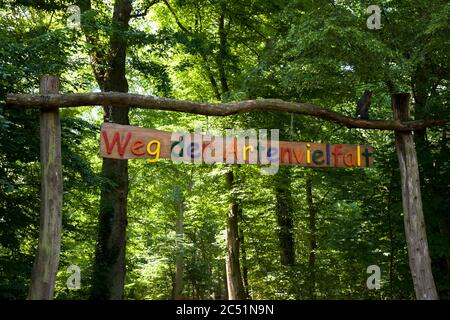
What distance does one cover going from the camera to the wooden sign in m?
5.04

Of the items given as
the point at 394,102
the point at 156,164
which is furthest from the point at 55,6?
the point at 394,102

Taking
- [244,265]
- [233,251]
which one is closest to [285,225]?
[244,265]

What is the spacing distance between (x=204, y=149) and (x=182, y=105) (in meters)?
0.59

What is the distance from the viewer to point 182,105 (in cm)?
545

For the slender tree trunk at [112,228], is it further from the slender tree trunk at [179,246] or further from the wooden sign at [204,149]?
the slender tree trunk at [179,246]

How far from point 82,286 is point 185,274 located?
36.8ft

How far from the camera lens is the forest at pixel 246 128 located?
6270 mm

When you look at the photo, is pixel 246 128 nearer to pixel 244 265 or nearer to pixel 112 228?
pixel 112 228

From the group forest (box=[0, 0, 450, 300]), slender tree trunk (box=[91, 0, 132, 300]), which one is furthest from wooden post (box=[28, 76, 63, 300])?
slender tree trunk (box=[91, 0, 132, 300])

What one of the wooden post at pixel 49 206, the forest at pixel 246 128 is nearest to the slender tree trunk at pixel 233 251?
the forest at pixel 246 128

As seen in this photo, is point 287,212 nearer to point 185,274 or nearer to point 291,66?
point 291,66

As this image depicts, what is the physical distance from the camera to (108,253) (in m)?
10.4

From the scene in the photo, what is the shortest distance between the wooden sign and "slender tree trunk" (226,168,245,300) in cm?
700

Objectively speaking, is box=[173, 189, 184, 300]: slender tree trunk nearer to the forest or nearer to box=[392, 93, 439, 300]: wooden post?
the forest
